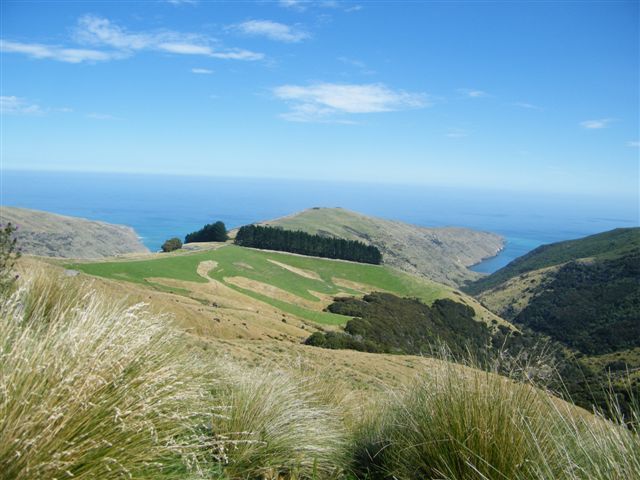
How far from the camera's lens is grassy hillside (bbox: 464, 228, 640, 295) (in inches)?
4827

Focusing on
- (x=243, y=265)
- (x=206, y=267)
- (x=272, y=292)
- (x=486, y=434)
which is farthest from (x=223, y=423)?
(x=243, y=265)

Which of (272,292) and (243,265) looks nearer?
(272,292)

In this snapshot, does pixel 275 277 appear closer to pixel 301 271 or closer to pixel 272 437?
pixel 301 271

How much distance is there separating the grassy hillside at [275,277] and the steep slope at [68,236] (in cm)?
8222

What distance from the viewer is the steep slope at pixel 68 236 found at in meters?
134

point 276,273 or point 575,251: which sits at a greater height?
point 276,273

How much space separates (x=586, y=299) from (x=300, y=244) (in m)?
61.8

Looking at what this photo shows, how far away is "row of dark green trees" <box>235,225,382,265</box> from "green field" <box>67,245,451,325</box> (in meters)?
5.22

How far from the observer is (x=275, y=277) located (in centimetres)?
5938

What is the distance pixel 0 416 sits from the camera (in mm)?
1996

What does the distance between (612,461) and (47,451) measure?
2.85 m

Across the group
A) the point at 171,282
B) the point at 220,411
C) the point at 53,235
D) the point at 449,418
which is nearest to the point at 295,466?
the point at 220,411

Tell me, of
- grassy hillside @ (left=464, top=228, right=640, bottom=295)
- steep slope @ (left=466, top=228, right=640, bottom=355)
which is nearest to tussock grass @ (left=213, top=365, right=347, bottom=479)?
steep slope @ (left=466, top=228, right=640, bottom=355)

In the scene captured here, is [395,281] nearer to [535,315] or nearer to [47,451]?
[535,315]
